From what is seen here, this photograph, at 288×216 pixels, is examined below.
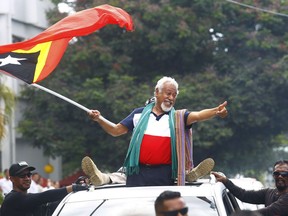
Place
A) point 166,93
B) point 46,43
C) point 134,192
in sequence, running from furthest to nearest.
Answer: point 46,43, point 166,93, point 134,192

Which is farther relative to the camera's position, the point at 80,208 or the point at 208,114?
the point at 208,114

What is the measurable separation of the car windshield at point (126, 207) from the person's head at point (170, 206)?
51.3 inches

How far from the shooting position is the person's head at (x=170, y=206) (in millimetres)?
6207

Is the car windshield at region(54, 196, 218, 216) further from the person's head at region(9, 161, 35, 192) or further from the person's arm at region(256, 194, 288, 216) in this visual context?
the person's head at region(9, 161, 35, 192)

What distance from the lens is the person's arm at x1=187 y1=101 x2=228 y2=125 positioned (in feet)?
28.4

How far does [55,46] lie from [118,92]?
1748 centimetres

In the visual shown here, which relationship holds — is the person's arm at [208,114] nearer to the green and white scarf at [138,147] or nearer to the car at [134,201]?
the green and white scarf at [138,147]

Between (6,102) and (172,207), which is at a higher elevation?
(6,102)

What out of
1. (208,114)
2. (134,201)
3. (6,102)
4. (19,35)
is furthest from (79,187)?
(19,35)

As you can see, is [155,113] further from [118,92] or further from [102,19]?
[118,92]

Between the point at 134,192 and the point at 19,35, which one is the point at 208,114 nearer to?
the point at 134,192

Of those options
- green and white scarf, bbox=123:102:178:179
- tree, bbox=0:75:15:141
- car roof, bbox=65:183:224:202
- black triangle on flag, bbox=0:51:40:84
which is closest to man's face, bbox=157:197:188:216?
car roof, bbox=65:183:224:202

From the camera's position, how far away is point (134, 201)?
7.96 metres

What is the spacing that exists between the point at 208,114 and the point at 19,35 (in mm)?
29433
